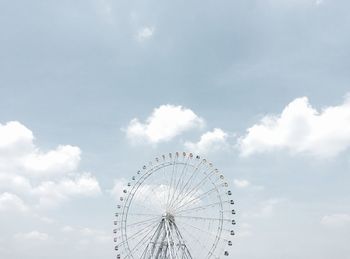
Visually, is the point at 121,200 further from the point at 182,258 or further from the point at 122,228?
the point at 182,258

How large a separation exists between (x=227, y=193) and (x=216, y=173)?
5484mm

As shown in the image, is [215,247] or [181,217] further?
[181,217]

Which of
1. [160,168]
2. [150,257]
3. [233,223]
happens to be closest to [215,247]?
[233,223]

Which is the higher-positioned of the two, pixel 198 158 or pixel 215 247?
pixel 198 158

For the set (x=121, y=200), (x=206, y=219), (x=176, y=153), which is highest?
(x=176, y=153)

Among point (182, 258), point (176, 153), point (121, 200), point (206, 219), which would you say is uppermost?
point (176, 153)

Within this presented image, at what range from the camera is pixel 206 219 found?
350ft

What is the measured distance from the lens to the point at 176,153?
11312 centimetres

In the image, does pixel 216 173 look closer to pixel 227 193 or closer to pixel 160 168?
pixel 227 193

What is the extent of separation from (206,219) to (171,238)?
9.39 meters

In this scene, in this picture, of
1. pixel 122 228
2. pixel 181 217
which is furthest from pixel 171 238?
pixel 122 228

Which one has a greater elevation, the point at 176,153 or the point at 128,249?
the point at 176,153

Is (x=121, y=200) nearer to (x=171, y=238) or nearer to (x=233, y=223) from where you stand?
(x=171, y=238)

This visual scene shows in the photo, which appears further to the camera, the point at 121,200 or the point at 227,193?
the point at 121,200
